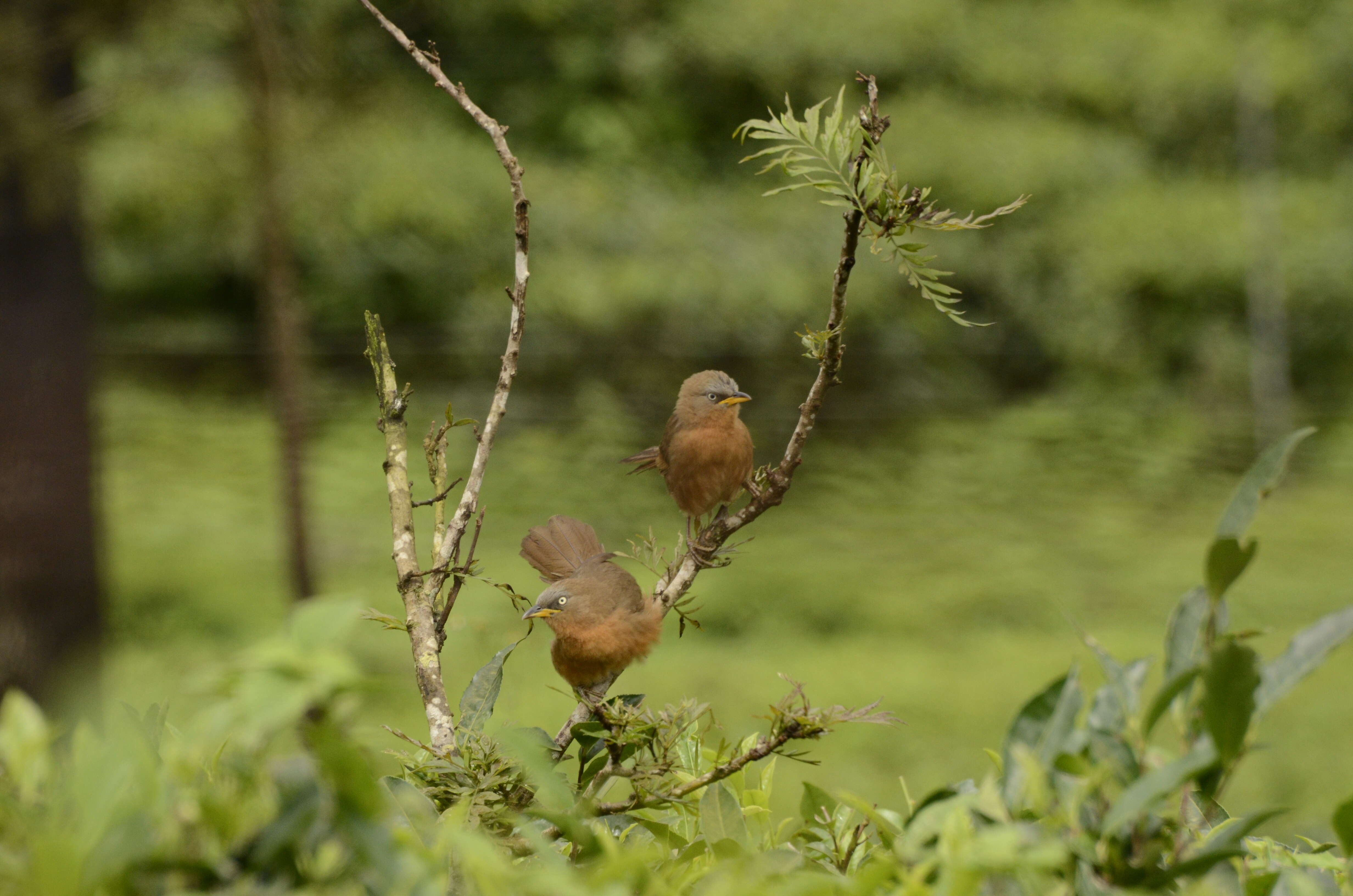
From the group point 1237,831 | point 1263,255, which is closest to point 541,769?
point 1237,831

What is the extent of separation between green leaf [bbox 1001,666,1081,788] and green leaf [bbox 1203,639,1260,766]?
8cm

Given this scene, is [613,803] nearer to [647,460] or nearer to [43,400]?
[647,460]

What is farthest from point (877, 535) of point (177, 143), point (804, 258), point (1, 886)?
point (1, 886)

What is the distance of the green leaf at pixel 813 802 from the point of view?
83 centimetres

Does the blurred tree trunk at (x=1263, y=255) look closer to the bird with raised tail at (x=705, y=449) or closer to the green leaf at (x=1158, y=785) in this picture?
the bird with raised tail at (x=705, y=449)

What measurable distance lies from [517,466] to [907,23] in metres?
3.52

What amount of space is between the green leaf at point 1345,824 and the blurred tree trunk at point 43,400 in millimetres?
3894

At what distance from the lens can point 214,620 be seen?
5.02 meters

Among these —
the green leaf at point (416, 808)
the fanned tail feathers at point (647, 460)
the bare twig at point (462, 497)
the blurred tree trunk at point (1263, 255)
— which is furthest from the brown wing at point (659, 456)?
the blurred tree trunk at point (1263, 255)

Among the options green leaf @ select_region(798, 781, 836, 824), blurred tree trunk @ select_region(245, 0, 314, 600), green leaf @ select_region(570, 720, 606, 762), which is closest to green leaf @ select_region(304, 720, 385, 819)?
green leaf @ select_region(570, 720, 606, 762)

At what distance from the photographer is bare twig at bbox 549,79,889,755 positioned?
77cm

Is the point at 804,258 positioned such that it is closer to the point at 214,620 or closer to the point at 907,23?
the point at 907,23

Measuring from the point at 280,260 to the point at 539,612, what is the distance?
2937 mm

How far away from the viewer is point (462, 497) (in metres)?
0.86
